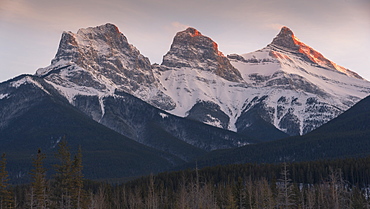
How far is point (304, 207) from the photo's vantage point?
16200cm

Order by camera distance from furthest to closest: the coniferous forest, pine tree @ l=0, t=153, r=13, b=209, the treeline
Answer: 1. pine tree @ l=0, t=153, r=13, b=209
2. the coniferous forest
3. the treeline

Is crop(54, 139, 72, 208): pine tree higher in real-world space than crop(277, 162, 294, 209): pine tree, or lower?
higher

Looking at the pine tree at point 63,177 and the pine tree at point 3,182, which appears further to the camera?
the pine tree at point 3,182

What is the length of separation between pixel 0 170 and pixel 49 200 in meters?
10.4

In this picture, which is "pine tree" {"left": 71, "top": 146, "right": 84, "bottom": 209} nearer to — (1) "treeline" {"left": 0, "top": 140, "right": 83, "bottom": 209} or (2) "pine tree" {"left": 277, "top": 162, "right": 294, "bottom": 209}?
(1) "treeline" {"left": 0, "top": 140, "right": 83, "bottom": 209}

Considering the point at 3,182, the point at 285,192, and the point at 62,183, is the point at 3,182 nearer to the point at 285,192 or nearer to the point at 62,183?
the point at 62,183

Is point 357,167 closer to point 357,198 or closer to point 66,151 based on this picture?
point 357,198

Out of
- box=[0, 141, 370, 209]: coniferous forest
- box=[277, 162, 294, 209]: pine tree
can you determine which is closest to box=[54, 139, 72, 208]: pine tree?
box=[0, 141, 370, 209]: coniferous forest

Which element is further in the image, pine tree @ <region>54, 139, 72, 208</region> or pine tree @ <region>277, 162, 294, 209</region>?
pine tree @ <region>54, 139, 72, 208</region>

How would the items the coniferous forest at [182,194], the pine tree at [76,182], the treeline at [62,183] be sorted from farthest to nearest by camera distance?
1. the pine tree at [76,182]
2. the coniferous forest at [182,194]
3. the treeline at [62,183]

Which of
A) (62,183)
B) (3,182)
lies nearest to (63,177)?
(62,183)

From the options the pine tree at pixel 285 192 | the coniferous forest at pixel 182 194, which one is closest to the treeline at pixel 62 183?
the coniferous forest at pixel 182 194

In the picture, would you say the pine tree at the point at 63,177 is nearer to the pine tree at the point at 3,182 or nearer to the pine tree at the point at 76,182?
the pine tree at the point at 76,182

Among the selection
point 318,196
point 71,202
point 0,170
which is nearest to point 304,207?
point 318,196
